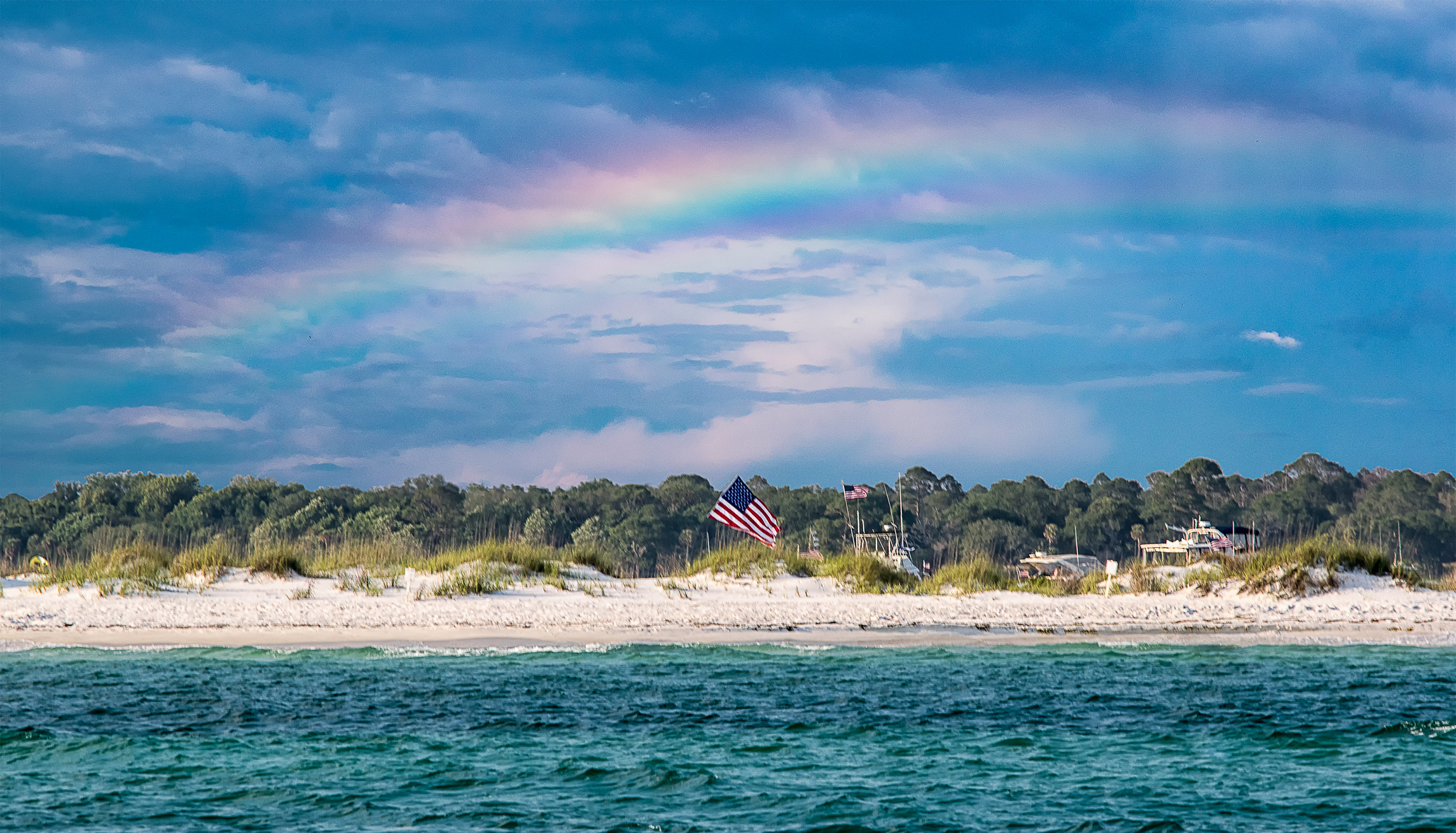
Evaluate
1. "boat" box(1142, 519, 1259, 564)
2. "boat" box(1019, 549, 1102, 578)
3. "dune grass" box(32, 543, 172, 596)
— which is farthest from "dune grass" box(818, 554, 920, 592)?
"boat" box(1019, 549, 1102, 578)

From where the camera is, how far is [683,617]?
2133 centimetres

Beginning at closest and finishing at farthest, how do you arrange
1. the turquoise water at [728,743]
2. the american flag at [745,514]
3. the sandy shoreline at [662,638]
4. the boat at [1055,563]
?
the turquoise water at [728,743], the sandy shoreline at [662,638], the american flag at [745,514], the boat at [1055,563]

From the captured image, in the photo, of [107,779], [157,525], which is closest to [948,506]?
[157,525]

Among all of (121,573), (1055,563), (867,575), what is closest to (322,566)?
(121,573)

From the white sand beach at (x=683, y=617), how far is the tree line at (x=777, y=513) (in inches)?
1297

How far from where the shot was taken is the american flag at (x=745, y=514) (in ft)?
105

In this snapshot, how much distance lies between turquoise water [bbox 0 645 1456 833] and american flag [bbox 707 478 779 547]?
15.3m

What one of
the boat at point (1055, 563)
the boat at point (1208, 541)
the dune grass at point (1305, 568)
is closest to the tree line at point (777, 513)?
the boat at point (1055, 563)

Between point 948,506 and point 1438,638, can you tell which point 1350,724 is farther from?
point 948,506

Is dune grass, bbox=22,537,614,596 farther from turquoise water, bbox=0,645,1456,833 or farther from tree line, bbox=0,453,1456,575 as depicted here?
tree line, bbox=0,453,1456,575

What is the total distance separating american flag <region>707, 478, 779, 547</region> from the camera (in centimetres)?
3194

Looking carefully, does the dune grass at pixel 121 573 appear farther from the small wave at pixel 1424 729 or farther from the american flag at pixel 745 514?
the small wave at pixel 1424 729

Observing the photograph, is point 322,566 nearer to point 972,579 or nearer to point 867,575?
point 867,575

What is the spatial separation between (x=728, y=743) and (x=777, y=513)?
202 feet
